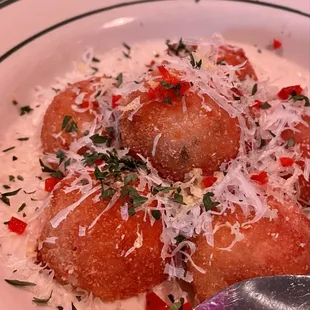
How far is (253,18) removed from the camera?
8.84ft

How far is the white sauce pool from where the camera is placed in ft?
5.43

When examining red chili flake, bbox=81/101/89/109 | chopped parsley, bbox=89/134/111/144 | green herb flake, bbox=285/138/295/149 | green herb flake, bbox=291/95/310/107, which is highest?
red chili flake, bbox=81/101/89/109

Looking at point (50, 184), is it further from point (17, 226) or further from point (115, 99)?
point (115, 99)

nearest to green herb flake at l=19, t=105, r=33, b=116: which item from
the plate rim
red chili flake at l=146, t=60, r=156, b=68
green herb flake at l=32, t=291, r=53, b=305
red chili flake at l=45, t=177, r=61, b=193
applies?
the plate rim

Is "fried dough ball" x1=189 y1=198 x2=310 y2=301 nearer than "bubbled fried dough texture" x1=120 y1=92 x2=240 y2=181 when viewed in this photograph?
Yes

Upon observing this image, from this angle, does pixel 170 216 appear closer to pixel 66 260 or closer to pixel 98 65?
pixel 66 260

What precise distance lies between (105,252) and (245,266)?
1.39 ft

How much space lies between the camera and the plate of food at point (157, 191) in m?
1.59

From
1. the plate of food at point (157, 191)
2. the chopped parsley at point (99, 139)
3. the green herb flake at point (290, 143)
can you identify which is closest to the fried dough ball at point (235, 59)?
the plate of food at point (157, 191)

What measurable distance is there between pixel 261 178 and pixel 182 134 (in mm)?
321

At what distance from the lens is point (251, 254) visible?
1562 mm

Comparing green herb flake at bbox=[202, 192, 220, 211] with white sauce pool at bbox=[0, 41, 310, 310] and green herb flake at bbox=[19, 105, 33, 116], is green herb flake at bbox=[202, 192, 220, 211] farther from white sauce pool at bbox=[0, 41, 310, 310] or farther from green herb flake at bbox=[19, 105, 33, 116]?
green herb flake at bbox=[19, 105, 33, 116]

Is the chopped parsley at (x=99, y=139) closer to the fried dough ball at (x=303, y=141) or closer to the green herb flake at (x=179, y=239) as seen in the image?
the green herb flake at (x=179, y=239)

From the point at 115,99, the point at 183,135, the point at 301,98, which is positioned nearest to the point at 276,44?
the point at 301,98
